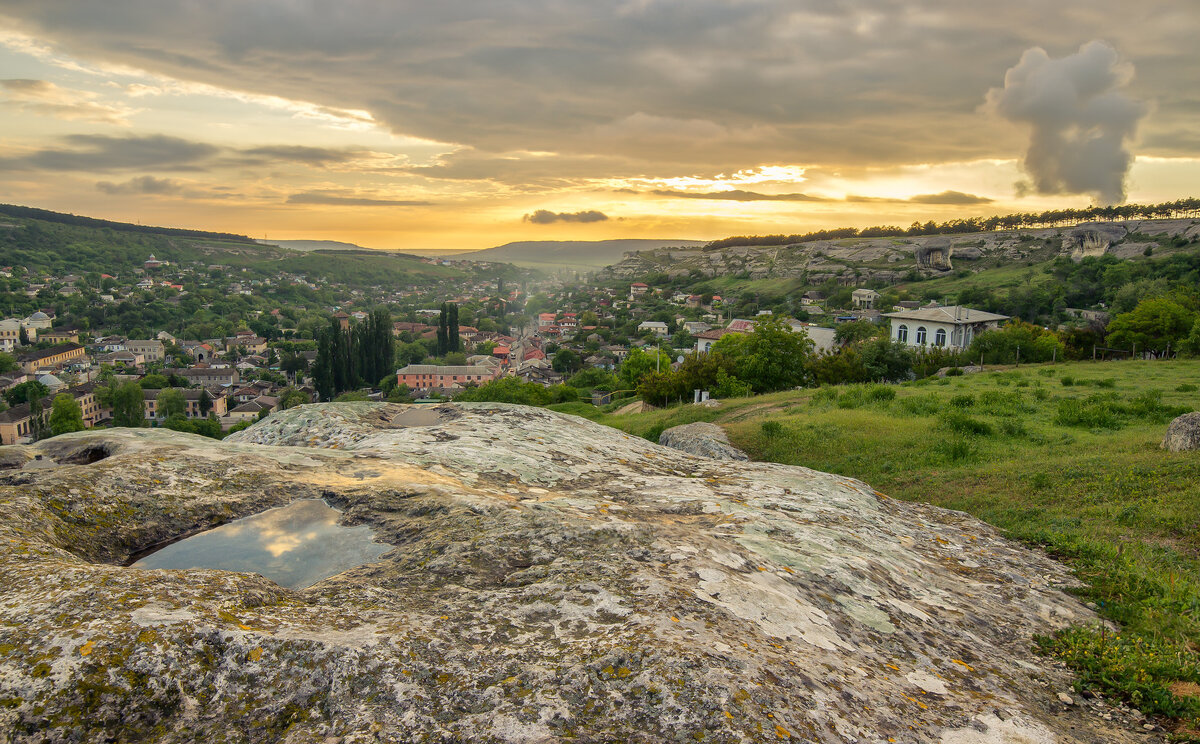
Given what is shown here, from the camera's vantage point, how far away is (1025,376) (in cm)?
3014

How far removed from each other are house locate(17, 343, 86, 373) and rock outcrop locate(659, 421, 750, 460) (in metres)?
135

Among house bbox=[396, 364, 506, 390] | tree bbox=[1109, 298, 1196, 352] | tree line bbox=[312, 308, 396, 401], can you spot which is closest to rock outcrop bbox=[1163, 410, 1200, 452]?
tree bbox=[1109, 298, 1196, 352]

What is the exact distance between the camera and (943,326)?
6344cm

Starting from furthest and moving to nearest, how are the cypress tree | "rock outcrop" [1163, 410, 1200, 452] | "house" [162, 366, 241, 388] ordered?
the cypress tree → "house" [162, 366, 241, 388] → "rock outcrop" [1163, 410, 1200, 452]

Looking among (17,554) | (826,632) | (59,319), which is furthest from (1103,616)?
(59,319)

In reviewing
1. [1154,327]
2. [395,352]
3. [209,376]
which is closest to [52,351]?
[209,376]

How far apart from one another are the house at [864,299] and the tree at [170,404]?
115159 mm

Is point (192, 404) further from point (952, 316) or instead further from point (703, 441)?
point (952, 316)

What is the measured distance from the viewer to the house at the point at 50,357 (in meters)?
113

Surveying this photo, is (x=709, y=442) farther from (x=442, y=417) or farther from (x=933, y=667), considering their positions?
(x=933, y=667)

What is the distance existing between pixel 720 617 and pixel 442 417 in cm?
710

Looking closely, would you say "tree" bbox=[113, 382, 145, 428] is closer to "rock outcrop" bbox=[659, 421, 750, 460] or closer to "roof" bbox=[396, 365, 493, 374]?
"roof" bbox=[396, 365, 493, 374]

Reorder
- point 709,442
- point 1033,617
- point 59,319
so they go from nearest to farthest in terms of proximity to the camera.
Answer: point 1033,617, point 709,442, point 59,319

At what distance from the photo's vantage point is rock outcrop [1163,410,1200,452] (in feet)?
42.0
